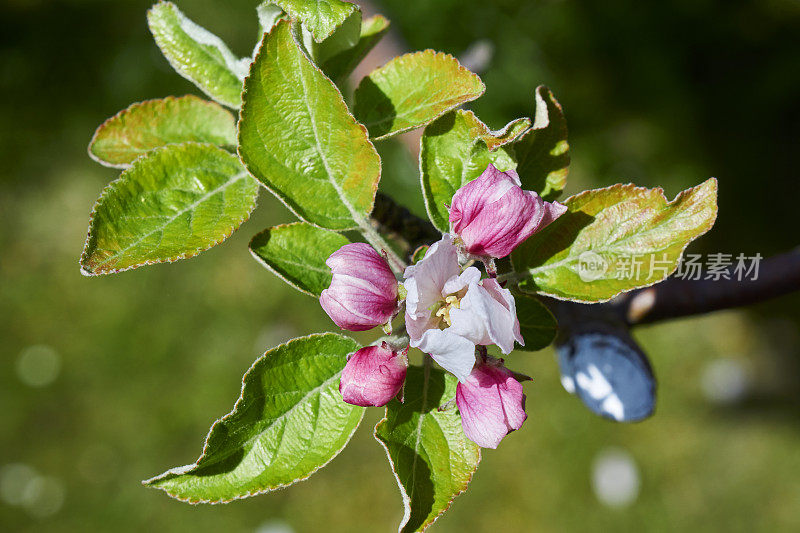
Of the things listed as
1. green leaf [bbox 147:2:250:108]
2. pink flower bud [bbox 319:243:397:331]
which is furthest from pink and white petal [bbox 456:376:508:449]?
green leaf [bbox 147:2:250:108]

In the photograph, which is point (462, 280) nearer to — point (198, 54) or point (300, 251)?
point (300, 251)

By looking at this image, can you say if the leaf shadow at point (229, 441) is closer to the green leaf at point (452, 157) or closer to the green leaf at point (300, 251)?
the green leaf at point (300, 251)

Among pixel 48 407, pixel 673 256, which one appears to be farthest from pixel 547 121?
pixel 48 407

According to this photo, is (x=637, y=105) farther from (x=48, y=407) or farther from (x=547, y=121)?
(x=48, y=407)

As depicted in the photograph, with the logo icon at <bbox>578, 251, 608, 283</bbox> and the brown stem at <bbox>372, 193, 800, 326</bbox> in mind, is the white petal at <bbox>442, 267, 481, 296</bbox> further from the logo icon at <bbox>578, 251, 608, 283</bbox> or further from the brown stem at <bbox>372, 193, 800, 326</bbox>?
the brown stem at <bbox>372, 193, 800, 326</bbox>

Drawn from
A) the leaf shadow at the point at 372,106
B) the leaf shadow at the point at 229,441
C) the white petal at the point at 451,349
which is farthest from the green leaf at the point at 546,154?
the leaf shadow at the point at 229,441

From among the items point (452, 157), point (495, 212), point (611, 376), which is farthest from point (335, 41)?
point (611, 376)
